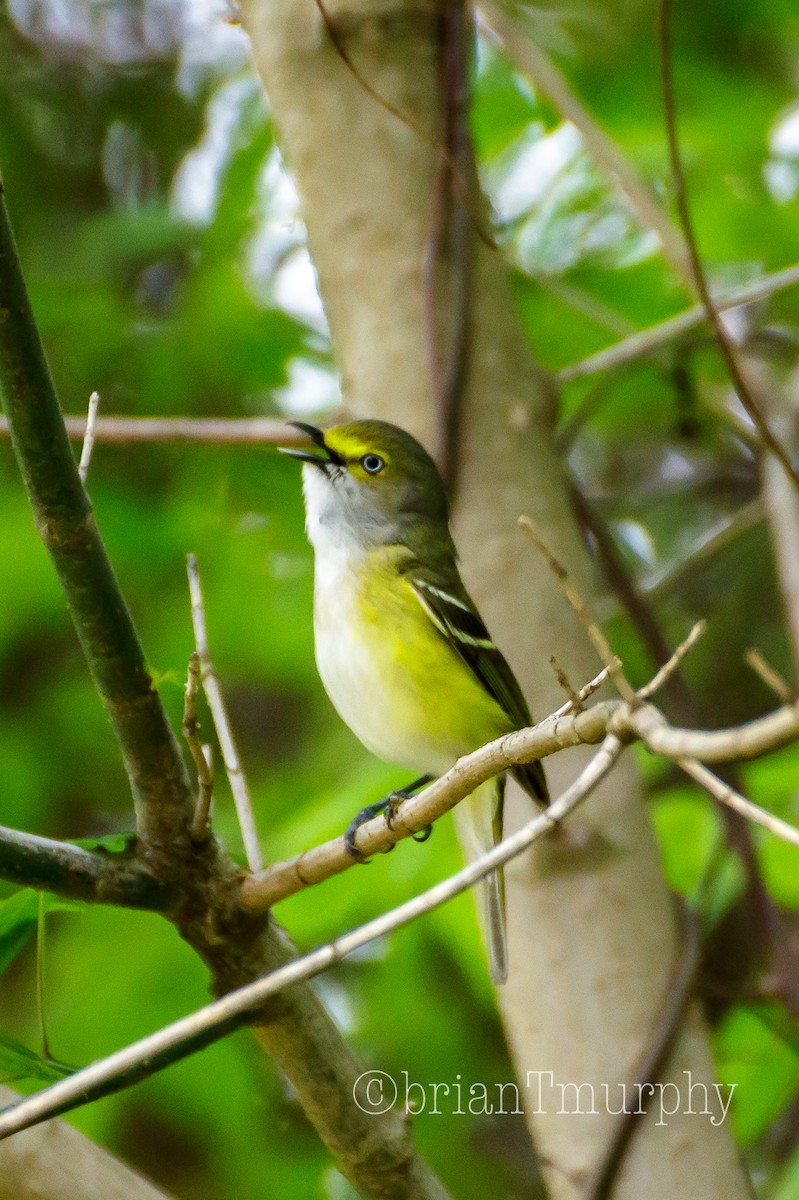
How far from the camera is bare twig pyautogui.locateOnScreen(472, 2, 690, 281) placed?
2941mm

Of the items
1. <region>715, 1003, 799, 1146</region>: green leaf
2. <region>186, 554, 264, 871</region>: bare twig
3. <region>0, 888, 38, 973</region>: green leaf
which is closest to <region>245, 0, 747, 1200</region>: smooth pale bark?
<region>186, 554, 264, 871</region>: bare twig

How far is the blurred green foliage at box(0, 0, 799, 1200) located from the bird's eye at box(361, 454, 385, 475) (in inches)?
24.0

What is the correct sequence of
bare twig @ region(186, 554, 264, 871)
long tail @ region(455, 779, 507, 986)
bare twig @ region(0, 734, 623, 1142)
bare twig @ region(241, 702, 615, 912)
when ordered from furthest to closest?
long tail @ region(455, 779, 507, 986) < bare twig @ region(186, 554, 264, 871) < bare twig @ region(241, 702, 615, 912) < bare twig @ region(0, 734, 623, 1142)

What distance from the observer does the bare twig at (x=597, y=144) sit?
2.94 meters

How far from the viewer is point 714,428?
498 cm

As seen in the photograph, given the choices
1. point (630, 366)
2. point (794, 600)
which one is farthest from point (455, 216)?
point (794, 600)

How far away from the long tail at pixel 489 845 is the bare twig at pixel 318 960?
130 centimetres

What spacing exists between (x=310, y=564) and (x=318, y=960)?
348 cm

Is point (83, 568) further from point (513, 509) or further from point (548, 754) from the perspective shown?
point (513, 509)

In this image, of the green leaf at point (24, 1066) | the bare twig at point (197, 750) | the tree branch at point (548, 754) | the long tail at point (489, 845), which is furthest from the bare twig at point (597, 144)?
the green leaf at point (24, 1066)

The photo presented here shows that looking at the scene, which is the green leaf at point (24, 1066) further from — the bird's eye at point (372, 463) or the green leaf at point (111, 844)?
the bird's eye at point (372, 463)

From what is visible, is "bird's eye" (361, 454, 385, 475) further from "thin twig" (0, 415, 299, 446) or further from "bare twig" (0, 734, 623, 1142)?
"bare twig" (0, 734, 623, 1142)

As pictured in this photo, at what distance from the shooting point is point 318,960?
4.80ft

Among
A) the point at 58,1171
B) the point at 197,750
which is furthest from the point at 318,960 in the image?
the point at 58,1171
